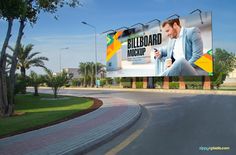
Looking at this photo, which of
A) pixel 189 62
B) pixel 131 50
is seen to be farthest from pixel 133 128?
pixel 131 50

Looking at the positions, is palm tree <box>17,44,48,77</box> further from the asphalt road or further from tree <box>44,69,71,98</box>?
the asphalt road

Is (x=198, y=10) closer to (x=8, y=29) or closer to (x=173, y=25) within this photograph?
(x=173, y=25)

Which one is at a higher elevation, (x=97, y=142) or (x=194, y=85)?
(x=194, y=85)

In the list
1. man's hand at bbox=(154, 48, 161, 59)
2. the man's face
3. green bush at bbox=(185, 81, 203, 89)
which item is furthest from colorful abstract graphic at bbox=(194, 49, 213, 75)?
man's hand at bbox=(154, 48, 161, 59)

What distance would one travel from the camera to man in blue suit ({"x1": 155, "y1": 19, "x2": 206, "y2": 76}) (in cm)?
3706

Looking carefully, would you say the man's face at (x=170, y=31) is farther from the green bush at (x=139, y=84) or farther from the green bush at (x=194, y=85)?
the green bush at (x=139, y=84)

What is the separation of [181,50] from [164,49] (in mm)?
3582

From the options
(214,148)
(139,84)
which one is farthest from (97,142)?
(139,84)

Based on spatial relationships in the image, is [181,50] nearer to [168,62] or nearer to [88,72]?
[168,62]

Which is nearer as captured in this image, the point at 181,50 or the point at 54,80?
the point at 54,80

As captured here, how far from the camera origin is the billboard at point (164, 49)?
3662 cm

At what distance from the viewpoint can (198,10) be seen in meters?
36.9

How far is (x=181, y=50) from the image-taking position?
38781 mm

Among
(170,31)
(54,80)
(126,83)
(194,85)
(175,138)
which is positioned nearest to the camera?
(175,138)
